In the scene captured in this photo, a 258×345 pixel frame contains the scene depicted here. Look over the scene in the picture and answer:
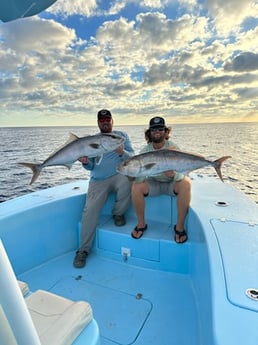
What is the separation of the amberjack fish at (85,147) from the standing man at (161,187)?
546mm

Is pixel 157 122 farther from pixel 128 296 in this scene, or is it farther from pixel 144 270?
pixel 128 296

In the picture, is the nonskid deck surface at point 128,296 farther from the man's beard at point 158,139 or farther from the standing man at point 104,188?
the man's beard at point 158,139

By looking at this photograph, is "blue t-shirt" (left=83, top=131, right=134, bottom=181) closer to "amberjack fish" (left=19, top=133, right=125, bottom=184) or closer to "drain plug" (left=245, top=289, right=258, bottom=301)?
"amberjack fish" (left=19, top=133, right=125, bottom=184)

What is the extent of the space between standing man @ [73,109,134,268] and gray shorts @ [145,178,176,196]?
259mm

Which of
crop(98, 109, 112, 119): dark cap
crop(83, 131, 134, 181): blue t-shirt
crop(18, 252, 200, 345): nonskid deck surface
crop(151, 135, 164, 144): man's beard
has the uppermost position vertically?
crop(98, 109, 112, 119): dark cap

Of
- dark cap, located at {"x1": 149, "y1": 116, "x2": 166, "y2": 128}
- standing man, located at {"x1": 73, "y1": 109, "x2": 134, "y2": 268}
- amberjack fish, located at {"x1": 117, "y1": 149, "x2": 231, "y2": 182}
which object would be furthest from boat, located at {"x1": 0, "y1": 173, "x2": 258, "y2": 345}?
dark cap, located at {"x1": 149, "y1": 116, "x2": 166, "y2": 128}

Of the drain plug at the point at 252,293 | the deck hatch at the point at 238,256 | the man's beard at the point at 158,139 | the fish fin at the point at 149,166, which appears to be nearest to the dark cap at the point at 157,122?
the man's beard at the point at 158,139

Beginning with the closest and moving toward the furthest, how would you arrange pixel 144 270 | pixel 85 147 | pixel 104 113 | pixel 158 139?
pixel 85 147 → pixel 144 270 → pixel 158 139 → pixel 104 113

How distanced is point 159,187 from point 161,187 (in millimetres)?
21

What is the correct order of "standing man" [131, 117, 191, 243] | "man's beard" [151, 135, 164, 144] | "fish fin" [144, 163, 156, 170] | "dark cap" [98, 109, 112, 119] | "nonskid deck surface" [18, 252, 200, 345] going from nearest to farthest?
1. "nonskid deck surface" [18, 252, 200, 345]
2. "fish fin" [144, 163, 156, 170]
3. "standing man" [131, 117, 191, 243]
4. "man's beard" [151, 135, 164, 144]
5. "dark cap" [98, 109, 112, 119]

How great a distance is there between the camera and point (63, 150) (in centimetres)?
192

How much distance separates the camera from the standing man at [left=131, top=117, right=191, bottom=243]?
217 centimetres

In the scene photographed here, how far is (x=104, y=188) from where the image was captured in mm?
2516

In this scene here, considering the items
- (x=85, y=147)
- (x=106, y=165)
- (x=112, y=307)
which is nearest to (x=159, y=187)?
(x=106, y=165)
